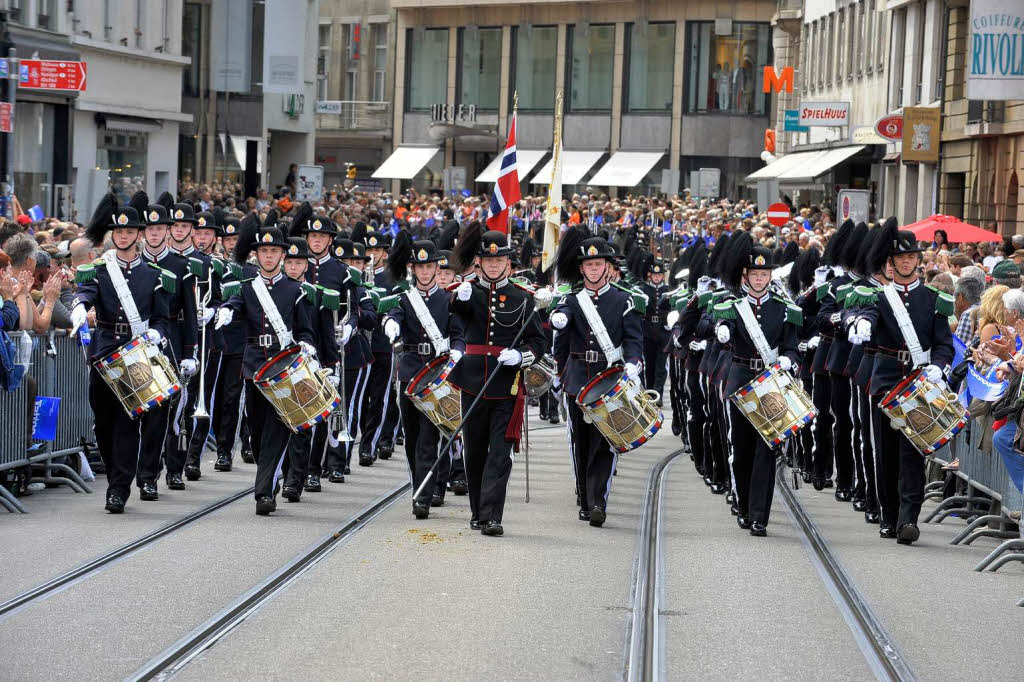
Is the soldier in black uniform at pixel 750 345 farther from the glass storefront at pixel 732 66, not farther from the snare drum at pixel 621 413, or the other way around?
the glass storefront at pixel 732 66

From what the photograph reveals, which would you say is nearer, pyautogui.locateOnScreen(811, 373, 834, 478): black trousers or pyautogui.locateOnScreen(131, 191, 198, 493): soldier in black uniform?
pyautogui.locateOnScreen(131, 191, 198, 493): soldier in black uniform

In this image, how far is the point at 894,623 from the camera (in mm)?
9406

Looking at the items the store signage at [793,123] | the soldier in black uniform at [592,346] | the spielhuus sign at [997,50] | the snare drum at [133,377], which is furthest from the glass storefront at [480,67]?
the snare drum at [133,377]

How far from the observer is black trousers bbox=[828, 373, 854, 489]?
15.4m

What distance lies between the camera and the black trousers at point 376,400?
16.8 metres

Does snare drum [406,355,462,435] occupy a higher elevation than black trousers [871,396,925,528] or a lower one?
higher

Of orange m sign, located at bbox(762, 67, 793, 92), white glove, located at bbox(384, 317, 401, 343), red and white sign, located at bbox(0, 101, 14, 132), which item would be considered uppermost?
orange m sign, located at bbox(762, 67, 793, 92)

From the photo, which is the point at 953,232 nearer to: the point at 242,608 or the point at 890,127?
the point at 890,127

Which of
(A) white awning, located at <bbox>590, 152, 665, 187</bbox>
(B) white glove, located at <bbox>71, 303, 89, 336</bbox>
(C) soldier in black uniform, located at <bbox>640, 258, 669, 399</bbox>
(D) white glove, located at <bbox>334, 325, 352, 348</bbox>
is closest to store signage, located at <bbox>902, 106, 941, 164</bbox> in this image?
(C) soldier in black uniform, located at <bbox>640, 258, 669, 399</bbox>

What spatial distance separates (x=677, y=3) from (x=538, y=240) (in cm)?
3345

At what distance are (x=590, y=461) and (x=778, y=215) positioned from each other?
2050cm

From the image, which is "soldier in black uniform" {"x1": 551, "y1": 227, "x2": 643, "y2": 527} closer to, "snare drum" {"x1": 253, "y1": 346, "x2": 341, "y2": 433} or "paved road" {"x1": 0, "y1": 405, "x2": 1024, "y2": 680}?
"paved road" {"x1": 0, "y1": 405, "x2": 1024, "y2": 680}

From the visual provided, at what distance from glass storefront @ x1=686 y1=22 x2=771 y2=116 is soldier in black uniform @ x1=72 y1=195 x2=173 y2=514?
176 ft

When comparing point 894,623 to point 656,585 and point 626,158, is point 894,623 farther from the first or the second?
point 626,158
